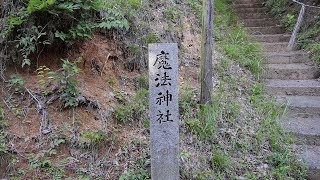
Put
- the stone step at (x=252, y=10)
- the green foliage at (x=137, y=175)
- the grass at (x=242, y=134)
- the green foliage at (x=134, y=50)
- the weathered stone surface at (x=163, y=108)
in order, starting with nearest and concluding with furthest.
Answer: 1. the weathered stone surface at (x=163, y=108)
2. the green foliage at (x=137, y=175)
3. the grass at (x=242, y=134)
4. the green foliage at (x=134, y=50)
5. the stone step at (x=252, y=10)

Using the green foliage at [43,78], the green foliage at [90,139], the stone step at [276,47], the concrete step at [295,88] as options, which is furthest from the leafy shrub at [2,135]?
the stone step at [276,47]

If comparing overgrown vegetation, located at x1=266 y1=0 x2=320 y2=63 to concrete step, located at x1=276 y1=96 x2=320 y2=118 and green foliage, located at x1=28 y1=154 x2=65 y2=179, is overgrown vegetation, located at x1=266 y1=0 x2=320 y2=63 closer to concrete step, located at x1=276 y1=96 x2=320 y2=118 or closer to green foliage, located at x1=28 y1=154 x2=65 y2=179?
concrete step, located at x1=276 y1=96 x2=320 y2=118

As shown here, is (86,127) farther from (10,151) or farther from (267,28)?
(267,28)

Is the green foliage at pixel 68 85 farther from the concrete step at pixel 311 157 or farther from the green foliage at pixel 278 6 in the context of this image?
the green foliage at pixel 278 6

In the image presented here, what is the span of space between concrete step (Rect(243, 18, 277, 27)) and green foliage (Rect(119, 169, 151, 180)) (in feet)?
25.3

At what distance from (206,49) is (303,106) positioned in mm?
2556

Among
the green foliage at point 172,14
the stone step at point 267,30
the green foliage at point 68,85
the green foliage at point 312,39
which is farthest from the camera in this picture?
the stone step at point 267,30

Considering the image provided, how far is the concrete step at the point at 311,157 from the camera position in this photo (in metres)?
4.45

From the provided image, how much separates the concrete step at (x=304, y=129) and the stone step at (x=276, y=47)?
124 inches

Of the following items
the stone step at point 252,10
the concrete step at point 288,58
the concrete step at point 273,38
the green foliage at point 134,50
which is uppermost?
the stone step at point 252,10

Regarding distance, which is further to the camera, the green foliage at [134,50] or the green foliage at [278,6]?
the green foliage at [278,6]

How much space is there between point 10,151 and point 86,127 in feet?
2.92

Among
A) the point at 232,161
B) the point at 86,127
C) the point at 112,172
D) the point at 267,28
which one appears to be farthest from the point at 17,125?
the point at 267,28

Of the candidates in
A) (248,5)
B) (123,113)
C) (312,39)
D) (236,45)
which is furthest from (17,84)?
(248,5)
